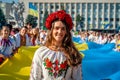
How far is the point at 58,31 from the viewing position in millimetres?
3154

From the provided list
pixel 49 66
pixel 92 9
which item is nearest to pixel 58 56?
pixel 49 66

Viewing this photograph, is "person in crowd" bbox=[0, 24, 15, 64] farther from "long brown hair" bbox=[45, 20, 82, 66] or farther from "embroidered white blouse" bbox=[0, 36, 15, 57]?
"long brown hair" bbox=[45, 20, 82, 66]

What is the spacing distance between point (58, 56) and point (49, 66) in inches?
4.4

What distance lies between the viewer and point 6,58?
23.0 ft

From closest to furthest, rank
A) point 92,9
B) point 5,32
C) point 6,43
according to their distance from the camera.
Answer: point 5,32, point 6,43, point 92,9

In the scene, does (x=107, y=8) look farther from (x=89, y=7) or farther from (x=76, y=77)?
(x=76, y=77)

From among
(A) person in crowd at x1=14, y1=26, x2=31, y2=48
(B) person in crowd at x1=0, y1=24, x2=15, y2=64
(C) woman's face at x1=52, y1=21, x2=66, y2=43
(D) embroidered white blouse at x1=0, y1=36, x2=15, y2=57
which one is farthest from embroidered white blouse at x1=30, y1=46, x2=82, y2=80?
(A) person in crowd at x1=14, y1=26, x2=31, y2=48

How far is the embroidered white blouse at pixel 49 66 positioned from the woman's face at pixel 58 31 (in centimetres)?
12

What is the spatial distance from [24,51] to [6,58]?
0.85 metres

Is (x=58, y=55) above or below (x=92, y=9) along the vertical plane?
below

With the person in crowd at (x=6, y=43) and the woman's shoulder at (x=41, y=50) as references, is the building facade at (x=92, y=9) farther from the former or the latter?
the woman's shoulder at (x=41, y=50)

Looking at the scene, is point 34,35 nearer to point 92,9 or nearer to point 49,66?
point 49,66

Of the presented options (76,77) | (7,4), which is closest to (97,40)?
(76,77)

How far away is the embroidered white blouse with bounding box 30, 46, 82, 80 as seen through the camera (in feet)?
10.4
